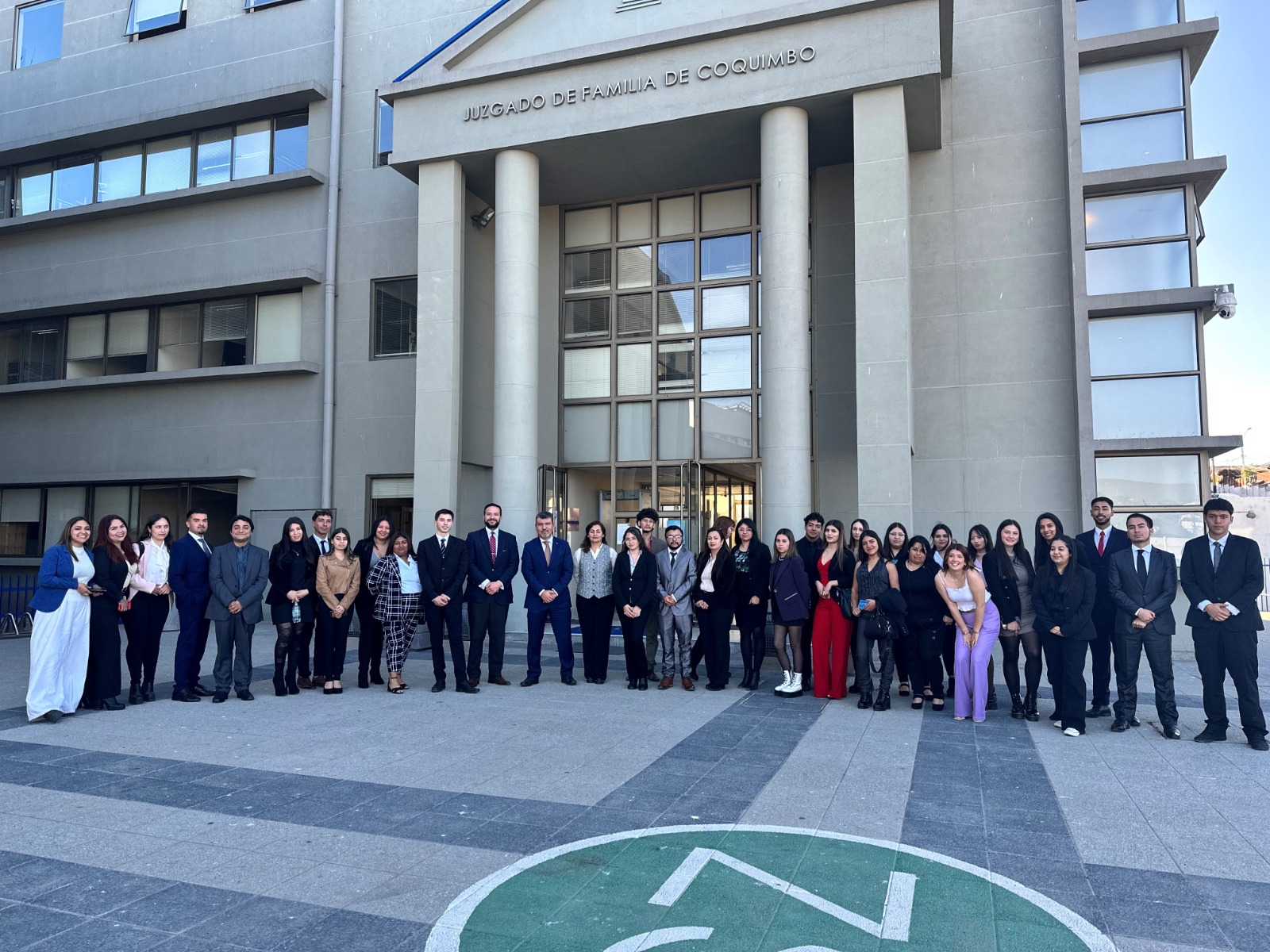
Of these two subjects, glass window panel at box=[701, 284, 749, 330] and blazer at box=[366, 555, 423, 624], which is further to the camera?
glass window panel at box=[701, 284, 749, 330]

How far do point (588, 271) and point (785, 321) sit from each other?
18.7 feet

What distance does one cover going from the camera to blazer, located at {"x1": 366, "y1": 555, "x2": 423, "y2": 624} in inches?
385

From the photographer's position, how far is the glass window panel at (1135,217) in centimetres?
1414

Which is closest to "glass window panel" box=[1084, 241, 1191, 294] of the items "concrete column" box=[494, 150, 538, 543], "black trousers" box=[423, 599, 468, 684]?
"concrete column" box=[494, 150, 538, 543]

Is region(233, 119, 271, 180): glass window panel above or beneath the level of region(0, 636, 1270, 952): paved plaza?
above

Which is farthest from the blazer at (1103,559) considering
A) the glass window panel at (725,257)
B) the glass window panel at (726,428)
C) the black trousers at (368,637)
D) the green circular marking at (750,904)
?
the glass window panel at (725,257)

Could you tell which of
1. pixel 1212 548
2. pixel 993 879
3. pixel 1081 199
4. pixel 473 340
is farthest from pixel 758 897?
pixel 473 340

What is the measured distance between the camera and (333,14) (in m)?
18.8

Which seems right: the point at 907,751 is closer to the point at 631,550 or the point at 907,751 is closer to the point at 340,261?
the point at 631,550

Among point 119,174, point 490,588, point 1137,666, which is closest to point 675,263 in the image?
point 490,588

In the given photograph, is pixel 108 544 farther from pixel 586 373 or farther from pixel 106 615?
pixel 586 373

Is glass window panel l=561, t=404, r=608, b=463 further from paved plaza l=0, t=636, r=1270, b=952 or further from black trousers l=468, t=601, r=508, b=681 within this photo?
paved plaza l=0, t=636, r=1270, b=952

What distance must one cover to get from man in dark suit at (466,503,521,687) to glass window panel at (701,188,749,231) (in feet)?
28.9

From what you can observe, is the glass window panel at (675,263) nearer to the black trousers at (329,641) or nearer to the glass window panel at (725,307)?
the glass window panel at (725,307)
